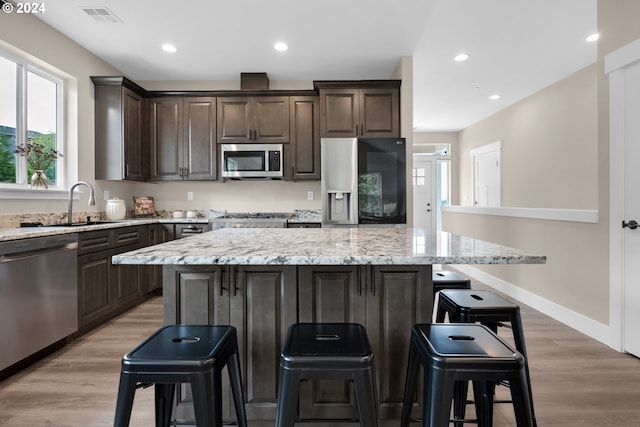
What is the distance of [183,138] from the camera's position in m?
4.24

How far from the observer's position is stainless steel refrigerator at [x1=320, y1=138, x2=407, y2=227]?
376 cm

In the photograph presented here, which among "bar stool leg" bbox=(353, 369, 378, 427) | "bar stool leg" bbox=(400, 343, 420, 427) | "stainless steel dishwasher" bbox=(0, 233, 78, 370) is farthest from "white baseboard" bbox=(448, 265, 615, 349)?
Result: "stainless steel dishwasher" bbox=(0, 233, 78, 370)

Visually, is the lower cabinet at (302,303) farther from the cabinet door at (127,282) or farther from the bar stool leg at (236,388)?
the cabinet door at (127,282)

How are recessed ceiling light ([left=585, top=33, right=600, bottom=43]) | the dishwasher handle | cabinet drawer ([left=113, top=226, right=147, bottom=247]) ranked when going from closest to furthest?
the dishwasher handle
cabinet drawer ([left=113, top=226, right=147, bottom=247])
recessed ceiling light ([left=585, top=33, right=600, bottom=43])

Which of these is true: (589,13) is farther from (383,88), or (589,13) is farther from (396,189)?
(396,189)

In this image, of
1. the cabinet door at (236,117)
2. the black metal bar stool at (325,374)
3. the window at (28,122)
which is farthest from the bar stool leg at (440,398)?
the cabinet door at (236,117)

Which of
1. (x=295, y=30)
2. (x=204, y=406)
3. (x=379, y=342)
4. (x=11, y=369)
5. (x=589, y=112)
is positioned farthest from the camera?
(x=589, y=112)

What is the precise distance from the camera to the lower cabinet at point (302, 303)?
58.5 inches

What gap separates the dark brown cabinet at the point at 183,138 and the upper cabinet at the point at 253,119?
15 centimetres

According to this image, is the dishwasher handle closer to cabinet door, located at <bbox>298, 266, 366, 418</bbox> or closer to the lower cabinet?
the lower cabinet

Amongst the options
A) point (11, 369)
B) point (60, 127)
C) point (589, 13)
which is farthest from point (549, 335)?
point (60, 127)

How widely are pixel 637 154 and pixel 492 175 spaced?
4169mm

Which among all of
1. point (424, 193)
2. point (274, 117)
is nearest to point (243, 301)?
point (274, 117)

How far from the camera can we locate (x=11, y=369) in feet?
7.03
